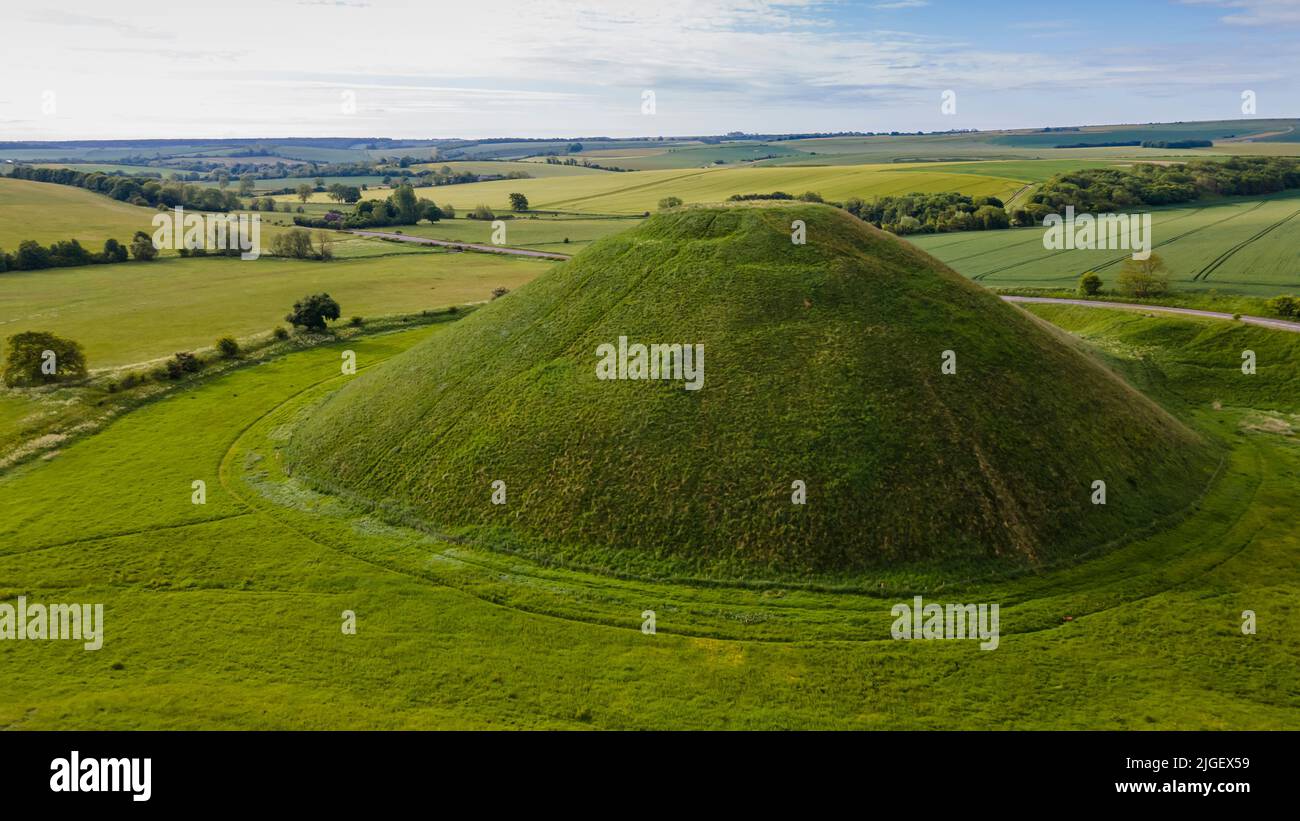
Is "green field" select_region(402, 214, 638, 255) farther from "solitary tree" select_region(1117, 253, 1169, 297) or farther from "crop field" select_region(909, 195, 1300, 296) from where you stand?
"solitary tree" select_region(1117, 253, 1169, 297)

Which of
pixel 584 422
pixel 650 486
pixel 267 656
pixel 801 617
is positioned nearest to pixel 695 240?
pixel 584 422

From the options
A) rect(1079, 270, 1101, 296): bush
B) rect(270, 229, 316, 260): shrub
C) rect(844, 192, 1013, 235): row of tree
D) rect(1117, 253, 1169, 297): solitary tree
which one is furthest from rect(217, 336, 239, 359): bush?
rect(844, 192, 1013, 235): row of tree

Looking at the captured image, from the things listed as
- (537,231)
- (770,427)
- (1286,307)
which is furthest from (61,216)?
(1286,307)

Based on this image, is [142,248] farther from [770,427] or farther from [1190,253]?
[1190,253]

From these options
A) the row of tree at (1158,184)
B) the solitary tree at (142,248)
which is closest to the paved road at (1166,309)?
the row of tree at (1158,184)

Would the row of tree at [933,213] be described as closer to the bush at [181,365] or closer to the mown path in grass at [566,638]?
the mown path in grass at [566,638]
